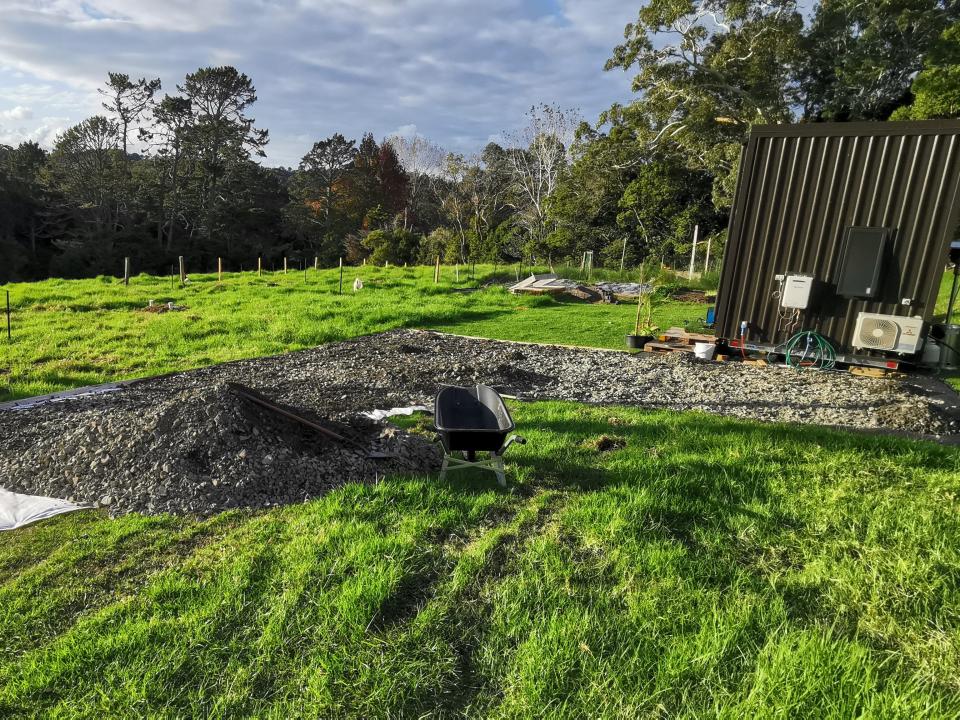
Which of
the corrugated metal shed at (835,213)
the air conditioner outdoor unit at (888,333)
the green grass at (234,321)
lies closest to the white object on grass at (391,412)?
the green grass at (234,321)

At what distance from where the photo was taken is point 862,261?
26.2 ft

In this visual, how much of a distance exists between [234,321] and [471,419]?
8492 millimetres

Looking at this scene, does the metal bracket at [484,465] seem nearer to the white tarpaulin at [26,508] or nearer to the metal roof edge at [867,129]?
the white tarpaulin at [26,508]

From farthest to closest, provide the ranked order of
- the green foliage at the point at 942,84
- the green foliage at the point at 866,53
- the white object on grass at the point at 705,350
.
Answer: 1. the green foliage at the point at 866,53
2. the green foliage at the point at 942,84
3. the white object on grass at the point at 705,350

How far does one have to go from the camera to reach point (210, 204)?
41.4 meters

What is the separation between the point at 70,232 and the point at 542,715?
4743 cm

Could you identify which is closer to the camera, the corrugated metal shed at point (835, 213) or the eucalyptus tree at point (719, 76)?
the corrugated metal shed at point (835, 213)

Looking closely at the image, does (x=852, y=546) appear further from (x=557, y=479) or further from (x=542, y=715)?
(x=542, y=715)

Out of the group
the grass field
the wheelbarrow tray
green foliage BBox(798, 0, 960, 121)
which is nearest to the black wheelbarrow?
the wheelbarrow tray

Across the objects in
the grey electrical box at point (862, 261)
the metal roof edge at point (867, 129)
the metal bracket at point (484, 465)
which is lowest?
the metal bracket at point (484, 465)

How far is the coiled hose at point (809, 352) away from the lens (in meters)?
8.21

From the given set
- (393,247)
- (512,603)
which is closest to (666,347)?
(512,603)

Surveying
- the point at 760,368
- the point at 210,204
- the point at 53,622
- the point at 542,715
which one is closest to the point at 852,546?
the point at 542,715

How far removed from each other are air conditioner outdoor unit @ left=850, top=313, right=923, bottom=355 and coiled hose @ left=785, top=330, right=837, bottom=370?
41 centimetres
